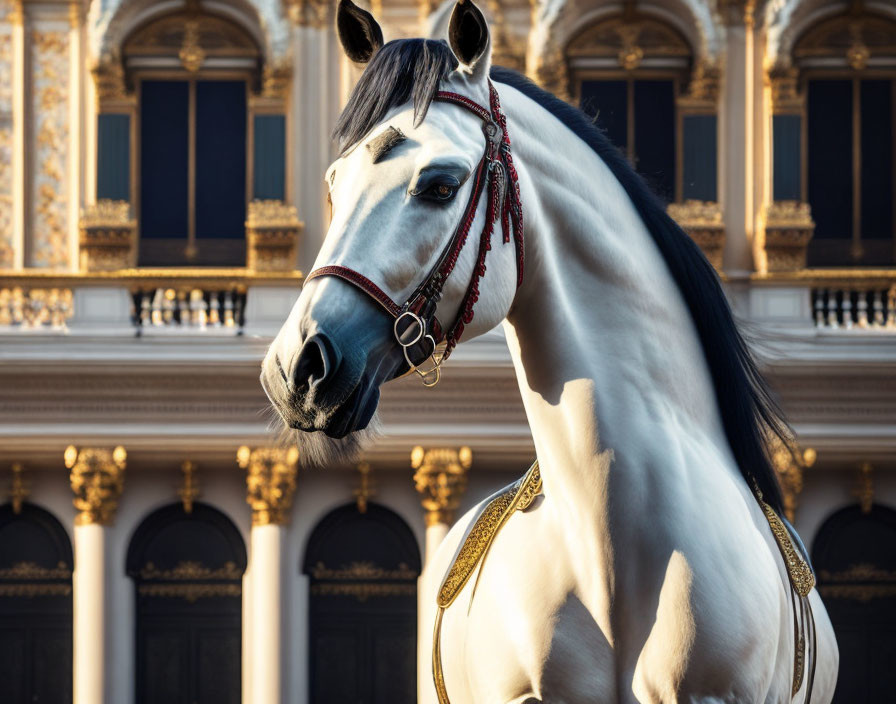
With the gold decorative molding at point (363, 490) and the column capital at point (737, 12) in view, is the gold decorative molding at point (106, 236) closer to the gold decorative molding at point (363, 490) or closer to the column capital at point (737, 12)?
the gold decorative molding at point (363, 490)

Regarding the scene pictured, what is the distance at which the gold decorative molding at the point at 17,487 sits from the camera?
755 inches

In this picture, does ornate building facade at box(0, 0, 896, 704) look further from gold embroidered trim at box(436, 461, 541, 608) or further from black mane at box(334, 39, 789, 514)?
black mane at box(334, 39, 789, 514)

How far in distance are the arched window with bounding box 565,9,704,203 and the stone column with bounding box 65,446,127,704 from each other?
6.64 metres

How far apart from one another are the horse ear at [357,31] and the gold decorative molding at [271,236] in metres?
15.8

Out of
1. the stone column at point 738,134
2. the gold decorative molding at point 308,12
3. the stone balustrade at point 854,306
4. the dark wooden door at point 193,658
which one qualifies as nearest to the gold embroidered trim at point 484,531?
the stone balustrade at point 854,306

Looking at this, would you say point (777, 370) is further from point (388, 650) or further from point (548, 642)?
point (548, 642)

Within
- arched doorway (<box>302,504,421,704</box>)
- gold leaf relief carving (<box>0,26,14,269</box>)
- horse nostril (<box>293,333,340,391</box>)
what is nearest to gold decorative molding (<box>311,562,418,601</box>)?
arched doorway (<box>302,504,421,704</box>)

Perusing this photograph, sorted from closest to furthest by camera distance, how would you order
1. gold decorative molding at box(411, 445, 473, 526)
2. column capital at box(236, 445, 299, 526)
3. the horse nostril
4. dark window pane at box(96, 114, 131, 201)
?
the horse nostril
gold decorative molding at box(411, 445, 473, 526)
column capital at box(236, 445, 299, 526)
dark window pane at box(96, 114, 131, 201)

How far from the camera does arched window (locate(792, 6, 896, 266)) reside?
65.4 ft

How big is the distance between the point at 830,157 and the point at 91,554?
368 inches

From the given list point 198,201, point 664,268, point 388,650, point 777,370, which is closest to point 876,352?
point 777,370

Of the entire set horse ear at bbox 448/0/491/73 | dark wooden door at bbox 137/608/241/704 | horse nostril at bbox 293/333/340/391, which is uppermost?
horse ear at bbox 448/0/491/73

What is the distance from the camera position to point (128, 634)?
1894cm

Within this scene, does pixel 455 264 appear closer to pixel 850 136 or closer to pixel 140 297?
pixel 140 297
